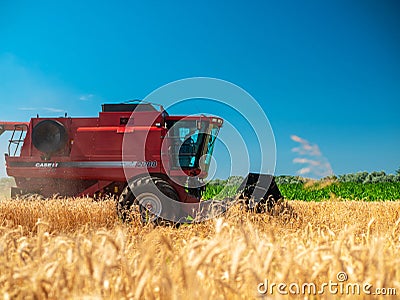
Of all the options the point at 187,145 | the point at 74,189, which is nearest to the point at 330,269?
the point at 187,145

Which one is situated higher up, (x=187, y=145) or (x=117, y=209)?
(x=187, y=145)

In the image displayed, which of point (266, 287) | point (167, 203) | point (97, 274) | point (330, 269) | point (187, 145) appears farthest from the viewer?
point (187, 145)

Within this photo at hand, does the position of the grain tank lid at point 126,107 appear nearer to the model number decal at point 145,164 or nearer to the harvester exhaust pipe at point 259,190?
the model number decal at point 145,164

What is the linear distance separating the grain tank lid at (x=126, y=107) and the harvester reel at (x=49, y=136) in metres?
1.26

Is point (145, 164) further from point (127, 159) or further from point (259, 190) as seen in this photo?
point (259, 190)

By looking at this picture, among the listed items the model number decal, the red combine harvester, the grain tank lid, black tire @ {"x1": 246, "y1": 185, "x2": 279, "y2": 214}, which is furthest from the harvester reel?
black tire @ {"x1": 246, "y1": 185, "x2": 279, "y2": 214}

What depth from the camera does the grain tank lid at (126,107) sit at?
1181cm

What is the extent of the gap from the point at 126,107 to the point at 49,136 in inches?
88.2

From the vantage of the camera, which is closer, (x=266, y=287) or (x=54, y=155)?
(x=266, y=287)

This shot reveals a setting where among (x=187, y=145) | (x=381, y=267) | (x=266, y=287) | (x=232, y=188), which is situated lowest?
(x=266, y=287)

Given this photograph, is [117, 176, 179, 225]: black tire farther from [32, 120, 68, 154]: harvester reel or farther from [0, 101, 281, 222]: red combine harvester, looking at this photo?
[32, 120, 68, 154]: harvester reel

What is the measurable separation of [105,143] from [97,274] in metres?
9.66

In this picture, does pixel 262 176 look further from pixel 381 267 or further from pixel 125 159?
pixel 381 267

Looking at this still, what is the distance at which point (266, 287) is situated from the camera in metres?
2.83
